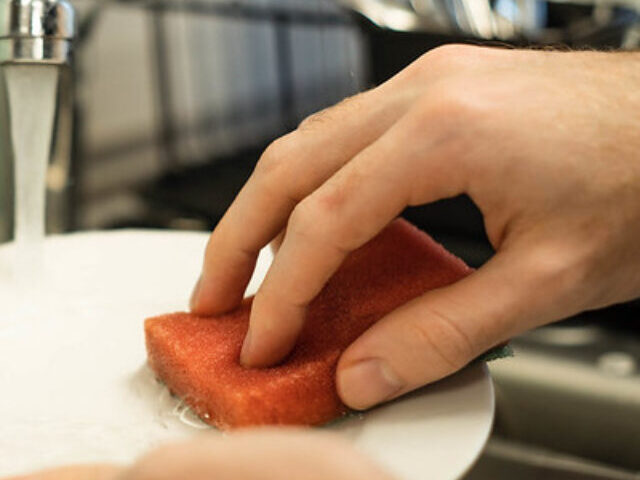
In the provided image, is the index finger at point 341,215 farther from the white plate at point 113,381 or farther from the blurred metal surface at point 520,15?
the blurred metal surface at point 520,15

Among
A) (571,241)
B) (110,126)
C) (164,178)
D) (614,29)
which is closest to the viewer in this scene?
(571,241)

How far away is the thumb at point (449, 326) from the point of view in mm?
296

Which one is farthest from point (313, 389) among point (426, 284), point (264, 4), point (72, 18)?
point (264, 4)

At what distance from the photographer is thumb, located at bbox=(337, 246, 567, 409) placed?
0.30 meters

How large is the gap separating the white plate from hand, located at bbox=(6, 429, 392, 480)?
0.12 metres

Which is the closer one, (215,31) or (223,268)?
(223,268)

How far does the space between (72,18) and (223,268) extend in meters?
0.16

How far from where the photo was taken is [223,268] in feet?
1.22

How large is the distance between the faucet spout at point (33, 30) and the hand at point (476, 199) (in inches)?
6.1

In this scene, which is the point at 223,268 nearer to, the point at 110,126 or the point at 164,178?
the point at 164,178

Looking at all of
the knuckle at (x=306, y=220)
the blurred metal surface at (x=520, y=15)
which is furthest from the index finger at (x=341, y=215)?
the blurred metal surface at (x=520, y=15)

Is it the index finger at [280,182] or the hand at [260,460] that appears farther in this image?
Result: the index finger at [280,182]

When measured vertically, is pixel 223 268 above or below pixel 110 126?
above

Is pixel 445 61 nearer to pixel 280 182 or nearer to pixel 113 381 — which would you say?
pixel 280 182
